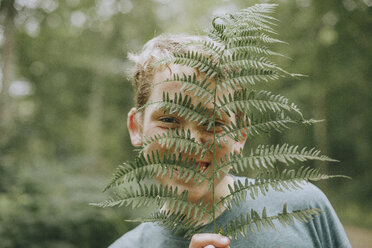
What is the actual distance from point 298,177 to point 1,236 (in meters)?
6.01

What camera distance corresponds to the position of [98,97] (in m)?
18.2

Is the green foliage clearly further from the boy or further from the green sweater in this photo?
the green sweater

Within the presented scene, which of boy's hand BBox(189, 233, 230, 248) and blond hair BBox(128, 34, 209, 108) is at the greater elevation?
blond hair BBox(128, 34, 209, 108)

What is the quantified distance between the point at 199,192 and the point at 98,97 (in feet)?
56.9

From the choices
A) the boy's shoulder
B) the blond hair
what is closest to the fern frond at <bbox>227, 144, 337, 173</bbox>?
the boy's shoulder

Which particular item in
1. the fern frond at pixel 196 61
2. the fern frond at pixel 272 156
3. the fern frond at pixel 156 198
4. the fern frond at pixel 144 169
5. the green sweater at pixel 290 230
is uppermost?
the fern frond at pixel 196 61

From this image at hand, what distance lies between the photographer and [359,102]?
50.5ft

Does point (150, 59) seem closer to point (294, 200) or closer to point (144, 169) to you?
point (144, 169)

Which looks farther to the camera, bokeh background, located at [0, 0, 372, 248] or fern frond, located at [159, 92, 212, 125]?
bokeh background, located at [0, 0, 372, 248]

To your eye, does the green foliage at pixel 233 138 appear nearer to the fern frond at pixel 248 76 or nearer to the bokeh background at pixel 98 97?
the fern frond at pixel 248 76

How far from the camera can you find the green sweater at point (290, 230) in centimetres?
175

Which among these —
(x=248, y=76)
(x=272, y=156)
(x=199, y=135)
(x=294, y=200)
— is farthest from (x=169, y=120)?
(x=294, y=200)

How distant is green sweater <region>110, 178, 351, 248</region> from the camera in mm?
1748

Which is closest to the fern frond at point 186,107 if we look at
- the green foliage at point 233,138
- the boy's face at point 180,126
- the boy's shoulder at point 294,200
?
the green foliage at point 233,138
